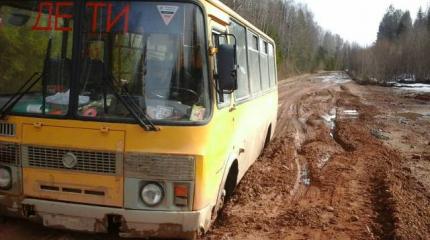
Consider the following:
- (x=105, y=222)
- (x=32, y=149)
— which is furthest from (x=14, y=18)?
(x=105, y=222)

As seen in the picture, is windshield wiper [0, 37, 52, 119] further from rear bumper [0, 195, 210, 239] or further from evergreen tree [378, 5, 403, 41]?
evergreen tree [378, 5, 403, 41]

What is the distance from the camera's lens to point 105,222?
15.6 feet

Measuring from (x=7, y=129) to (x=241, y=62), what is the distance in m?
3.20

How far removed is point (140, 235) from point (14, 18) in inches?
97.8

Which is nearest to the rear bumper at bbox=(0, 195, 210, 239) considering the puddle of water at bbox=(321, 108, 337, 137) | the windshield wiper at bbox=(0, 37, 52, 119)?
the windshield wiper at bbox=(0, 37, 52, 119)

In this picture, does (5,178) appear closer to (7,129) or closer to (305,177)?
(7,129)

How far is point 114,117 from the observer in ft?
15.4

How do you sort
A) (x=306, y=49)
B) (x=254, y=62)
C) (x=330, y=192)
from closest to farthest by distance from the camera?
(x=330, y=192), (x=254, y=62), (x=306, y=49)

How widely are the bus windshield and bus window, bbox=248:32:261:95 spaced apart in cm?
298

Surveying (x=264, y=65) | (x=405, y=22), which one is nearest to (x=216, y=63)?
(x=264, y=65)

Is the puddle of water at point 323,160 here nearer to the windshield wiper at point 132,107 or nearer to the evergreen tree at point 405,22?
the windshield wiper at point 132,107

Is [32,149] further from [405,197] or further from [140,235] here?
[405,197]

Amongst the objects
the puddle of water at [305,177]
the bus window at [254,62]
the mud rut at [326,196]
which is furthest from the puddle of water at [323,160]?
the bus window at [254,62]

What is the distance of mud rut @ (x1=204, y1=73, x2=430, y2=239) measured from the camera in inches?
237
